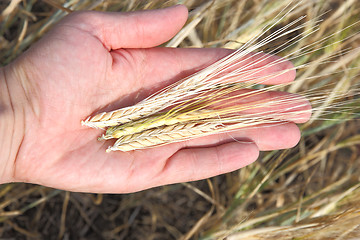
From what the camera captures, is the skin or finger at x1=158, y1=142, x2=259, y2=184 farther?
finger at x1=158, y1=142, x2=259, y2=184

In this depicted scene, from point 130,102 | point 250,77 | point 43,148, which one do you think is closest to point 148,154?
point 130,102

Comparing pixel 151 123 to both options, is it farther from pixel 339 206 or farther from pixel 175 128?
pixel 339 206

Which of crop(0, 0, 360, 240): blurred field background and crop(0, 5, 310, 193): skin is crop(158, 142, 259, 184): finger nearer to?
crop(0, 5, 310, 193): skin

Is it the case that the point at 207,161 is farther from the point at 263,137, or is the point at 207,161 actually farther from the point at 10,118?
the point at 10,118

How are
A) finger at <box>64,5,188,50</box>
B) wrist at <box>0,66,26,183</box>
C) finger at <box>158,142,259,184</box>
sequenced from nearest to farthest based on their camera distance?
wrist at <box>0,66,26,183</box> → finger at <box>64,5,188,50</box> → finger at <box>158,142,259,184</box>

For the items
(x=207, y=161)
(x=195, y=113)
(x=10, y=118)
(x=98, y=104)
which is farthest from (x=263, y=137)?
(x=10, y=118)

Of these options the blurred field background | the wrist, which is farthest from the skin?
the blurred field background

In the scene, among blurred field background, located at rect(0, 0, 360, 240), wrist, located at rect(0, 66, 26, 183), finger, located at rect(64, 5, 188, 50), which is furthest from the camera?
blurred field background, located at rect(0, 0, 360, 240)
